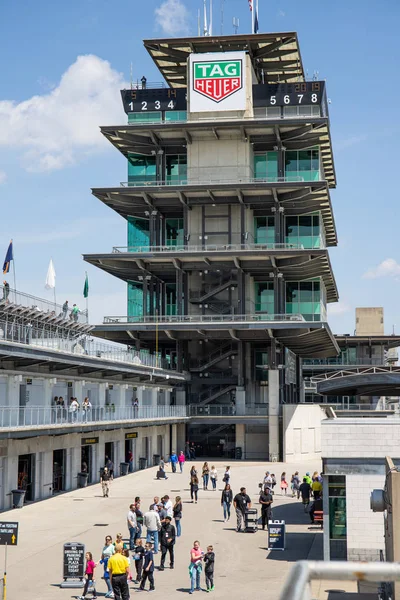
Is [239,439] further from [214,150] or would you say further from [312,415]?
[214,150]

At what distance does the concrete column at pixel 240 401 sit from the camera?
74.7 meters

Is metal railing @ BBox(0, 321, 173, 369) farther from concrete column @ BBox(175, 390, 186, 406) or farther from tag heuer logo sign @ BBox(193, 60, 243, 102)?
tag heuer logo sign @ BBox(193, 60, 243, 102)

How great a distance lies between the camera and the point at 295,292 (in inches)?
3302

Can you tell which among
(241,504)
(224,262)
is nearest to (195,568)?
(241,504)

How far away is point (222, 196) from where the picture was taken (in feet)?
266

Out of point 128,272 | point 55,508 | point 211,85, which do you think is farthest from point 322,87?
point 55,508

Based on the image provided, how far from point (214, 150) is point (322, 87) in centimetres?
1193

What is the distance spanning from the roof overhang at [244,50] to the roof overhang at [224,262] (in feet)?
67.8

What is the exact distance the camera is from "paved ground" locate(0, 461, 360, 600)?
74.4 feet

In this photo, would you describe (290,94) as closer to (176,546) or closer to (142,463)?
(142,463)

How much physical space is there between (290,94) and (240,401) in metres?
29.8

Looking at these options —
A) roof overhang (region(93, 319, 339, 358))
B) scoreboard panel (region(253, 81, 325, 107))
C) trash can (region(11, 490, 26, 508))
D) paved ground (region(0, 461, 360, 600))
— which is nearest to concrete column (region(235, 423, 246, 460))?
roof overhang (region(93, 319, 339, 358))

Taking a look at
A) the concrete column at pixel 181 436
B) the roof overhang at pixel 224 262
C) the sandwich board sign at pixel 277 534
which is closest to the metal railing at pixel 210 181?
the roof overhang at pixel 224 262

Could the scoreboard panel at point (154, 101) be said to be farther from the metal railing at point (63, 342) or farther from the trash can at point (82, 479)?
the trash can at point (82, 479)
